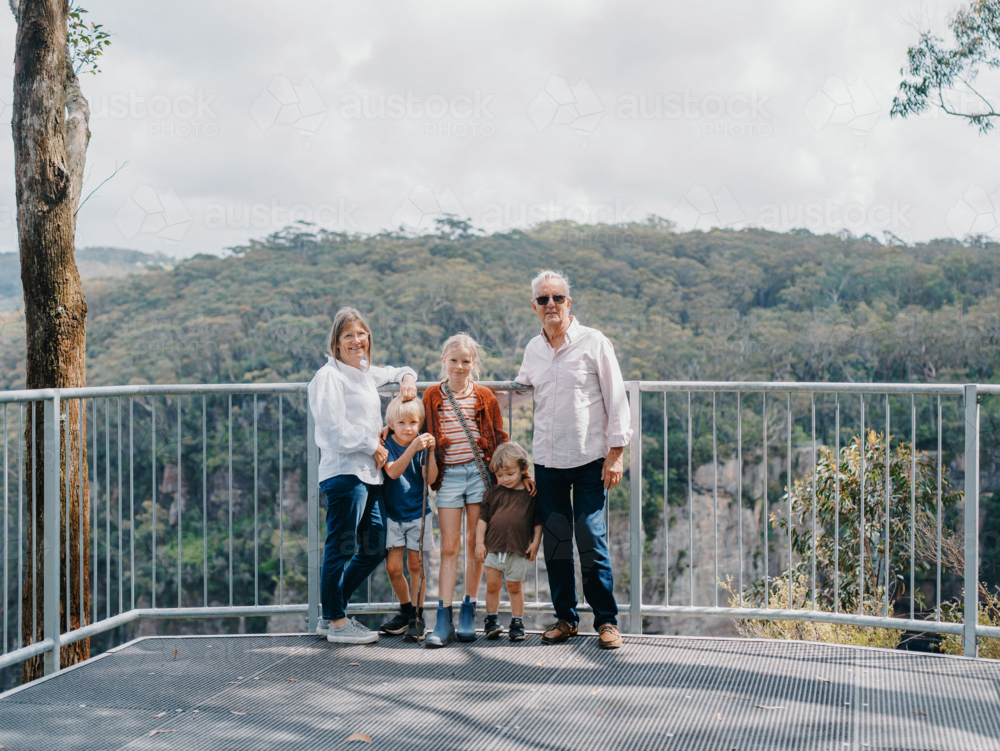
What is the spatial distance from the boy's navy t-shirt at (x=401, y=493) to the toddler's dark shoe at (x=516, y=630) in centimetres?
67

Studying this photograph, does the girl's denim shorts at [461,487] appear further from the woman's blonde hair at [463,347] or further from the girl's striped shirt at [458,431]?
the woman's blonde hair at [463,347]

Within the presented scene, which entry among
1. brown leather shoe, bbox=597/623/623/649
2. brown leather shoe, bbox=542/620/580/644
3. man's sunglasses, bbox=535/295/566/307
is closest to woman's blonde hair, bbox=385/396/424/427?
man's sunglasses, bbox=535/295/566/307

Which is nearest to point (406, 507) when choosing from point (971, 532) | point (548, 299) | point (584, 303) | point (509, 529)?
point (509, 529)

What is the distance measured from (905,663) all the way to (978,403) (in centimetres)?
115

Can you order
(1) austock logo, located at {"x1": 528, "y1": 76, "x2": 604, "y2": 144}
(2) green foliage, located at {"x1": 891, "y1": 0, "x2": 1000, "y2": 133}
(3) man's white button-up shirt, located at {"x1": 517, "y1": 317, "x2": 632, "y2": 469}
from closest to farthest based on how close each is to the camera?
1. (3) man's white button-up shirt, located at {"x1": 517, "y1": 317, "x2": 632, "y2": 469}
2. (2) green foliage, located at {"x1": 891, "y1": 0, "x2": 1000, "y2": 133}
3. (1) austock logo, located at {"x1": 528, "y1": 76, "x2": 604, "y2": 144}

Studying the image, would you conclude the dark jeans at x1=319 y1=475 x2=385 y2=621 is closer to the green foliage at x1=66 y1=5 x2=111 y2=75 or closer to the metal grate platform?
the metal grate platform

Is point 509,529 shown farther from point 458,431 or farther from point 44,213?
point 44,213

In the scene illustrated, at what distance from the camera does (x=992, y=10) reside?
12336 millimetres

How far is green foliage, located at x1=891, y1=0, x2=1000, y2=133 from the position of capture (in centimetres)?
1186

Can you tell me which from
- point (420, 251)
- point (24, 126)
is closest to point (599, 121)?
point (420, 251)

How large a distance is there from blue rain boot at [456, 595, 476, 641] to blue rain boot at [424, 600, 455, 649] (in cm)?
4

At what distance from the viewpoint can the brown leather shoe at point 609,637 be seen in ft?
11.4

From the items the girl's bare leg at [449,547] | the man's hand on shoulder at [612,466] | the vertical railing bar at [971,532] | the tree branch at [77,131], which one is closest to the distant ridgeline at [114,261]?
the tree branch at [77,131]

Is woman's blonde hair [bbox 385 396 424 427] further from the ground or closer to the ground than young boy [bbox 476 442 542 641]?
further from the ground
